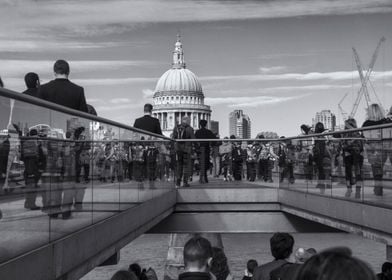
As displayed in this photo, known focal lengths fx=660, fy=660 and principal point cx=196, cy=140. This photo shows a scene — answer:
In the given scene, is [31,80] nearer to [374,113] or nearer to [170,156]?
[374,113]

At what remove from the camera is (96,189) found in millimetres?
9211

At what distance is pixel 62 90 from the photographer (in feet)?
30.9

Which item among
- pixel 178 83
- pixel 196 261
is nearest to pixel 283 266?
pixel 196 261

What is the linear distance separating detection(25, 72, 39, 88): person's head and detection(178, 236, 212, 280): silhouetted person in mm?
4927

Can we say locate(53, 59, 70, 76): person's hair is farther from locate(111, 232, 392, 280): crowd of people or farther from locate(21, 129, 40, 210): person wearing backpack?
locate(111, 232, 392, 280): crowd of people

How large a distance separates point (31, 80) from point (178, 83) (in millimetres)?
141475

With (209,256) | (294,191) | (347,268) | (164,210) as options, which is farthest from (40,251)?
(294,191)

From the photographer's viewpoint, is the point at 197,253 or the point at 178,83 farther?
the point at 178,83

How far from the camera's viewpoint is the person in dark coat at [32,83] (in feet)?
29.9

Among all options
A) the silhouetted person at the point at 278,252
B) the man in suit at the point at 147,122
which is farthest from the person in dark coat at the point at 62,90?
the man in suit at the point at 147,122

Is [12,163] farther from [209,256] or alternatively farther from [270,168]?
[270,168]

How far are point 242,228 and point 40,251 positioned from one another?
43.0 ft

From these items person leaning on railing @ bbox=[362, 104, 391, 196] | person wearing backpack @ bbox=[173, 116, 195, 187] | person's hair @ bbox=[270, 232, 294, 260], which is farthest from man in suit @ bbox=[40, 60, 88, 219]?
person wearing backpack @ bbox=[173, 116, 195, 187]

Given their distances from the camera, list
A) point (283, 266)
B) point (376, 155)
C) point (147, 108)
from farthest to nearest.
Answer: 1. point (147, 108)
2. point (376, 155)
3. point (283, 266)
